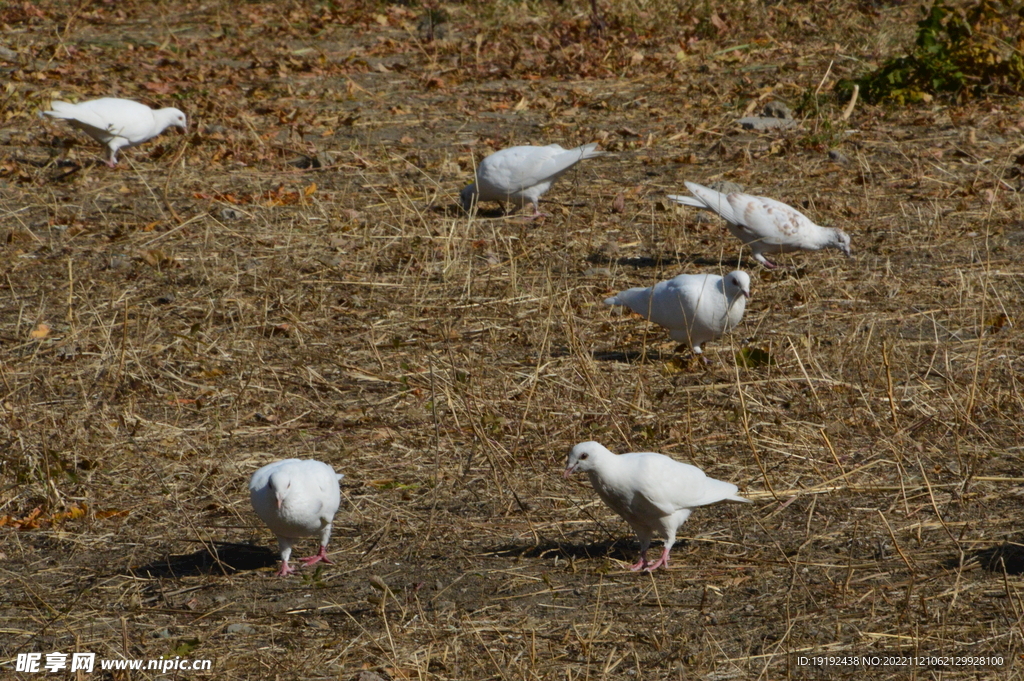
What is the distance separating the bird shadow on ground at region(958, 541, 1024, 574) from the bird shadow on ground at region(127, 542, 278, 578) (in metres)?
2.45

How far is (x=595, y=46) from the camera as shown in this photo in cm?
1356

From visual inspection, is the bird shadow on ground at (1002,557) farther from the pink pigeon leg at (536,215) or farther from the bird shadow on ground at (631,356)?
the pink pigeon leg at (536,215)

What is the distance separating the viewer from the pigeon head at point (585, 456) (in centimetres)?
390

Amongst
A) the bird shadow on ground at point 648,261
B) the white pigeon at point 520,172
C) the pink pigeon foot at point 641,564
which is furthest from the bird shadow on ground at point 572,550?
the white pigeon at point 520,172

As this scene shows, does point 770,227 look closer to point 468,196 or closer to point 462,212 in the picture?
point 468,196

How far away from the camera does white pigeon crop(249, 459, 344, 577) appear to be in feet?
12.3

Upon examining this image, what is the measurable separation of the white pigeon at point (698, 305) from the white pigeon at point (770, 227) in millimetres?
1357

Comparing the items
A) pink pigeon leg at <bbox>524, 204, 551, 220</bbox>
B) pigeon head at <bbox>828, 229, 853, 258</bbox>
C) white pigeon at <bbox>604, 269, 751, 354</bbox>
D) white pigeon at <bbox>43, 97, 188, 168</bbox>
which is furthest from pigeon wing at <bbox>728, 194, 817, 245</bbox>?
white pigeon at <bbox>43, 97, 188, 168</bbox>

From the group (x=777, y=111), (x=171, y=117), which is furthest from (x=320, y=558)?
(x=777, y=111)

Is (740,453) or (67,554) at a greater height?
(740,453)

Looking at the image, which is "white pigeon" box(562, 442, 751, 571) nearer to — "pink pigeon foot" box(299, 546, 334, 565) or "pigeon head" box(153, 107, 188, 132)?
"pink pigeon foot" box(299, 546, 334, 565)

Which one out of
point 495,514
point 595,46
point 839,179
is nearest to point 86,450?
point 495,514

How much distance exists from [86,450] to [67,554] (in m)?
0.81

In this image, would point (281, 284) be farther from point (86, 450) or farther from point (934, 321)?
point (934, 321)
